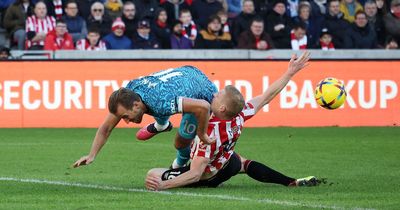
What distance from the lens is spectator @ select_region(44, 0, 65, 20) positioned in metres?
24.0

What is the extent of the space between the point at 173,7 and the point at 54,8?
262 cm

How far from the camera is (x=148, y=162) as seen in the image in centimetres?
1482

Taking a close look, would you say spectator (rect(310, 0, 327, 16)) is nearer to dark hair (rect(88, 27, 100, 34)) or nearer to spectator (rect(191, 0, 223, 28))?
spectator (rect(191, 0, 223, 28))

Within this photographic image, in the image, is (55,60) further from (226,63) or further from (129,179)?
(129,179)

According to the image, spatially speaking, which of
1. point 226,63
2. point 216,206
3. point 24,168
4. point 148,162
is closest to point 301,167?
point 148,162

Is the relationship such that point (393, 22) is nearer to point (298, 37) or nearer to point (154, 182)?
point (298, 37)

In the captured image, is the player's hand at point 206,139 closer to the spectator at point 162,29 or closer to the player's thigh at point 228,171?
the player's thigh at point 228,171

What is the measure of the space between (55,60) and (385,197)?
1125 cm

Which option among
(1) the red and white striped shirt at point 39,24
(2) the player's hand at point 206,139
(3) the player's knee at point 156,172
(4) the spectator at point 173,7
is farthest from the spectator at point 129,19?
(2) the player's hand at point 206,139

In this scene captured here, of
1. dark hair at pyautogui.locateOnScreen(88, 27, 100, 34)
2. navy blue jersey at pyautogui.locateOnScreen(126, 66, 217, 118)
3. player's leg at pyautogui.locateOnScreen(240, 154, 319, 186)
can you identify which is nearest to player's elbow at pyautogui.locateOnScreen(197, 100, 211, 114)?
navy blue jersey at pyautogui.locateOnScreen(126, 66, 217, 118)

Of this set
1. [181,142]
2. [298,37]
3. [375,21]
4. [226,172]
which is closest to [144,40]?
[298,37]

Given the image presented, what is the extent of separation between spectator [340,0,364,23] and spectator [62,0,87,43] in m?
6.06

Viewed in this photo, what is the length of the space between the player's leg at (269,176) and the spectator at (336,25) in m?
13.7

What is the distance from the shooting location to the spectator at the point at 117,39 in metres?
23.5
